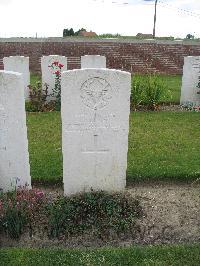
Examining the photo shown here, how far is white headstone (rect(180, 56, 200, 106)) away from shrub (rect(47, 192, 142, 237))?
7.33 meters

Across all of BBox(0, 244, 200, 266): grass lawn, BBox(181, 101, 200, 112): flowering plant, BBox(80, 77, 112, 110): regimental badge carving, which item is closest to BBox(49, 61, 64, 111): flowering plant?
BBox(181, 101, 200, 112): flowering plant

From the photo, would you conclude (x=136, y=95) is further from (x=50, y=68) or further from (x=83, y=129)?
(x=83, y=129)

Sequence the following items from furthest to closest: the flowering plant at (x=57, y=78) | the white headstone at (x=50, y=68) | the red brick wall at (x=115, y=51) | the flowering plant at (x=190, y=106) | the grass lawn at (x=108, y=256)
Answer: the red brick wall at (x=115, y=51), the white headstone at (x=50, y=68), the flowering plant at (x=190, y=106), the flowering plant at (x=57, y=78), the grass lawn at (x=108, y=256)

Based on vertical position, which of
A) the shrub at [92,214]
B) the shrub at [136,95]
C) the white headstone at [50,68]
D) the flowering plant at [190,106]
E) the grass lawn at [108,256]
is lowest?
the grass lawn at [108,256]

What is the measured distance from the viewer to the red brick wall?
20.2 metres

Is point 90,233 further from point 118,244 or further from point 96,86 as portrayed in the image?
point 96,86

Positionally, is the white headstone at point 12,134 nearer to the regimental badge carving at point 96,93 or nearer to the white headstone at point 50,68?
the regimental badge carving at point 96,93

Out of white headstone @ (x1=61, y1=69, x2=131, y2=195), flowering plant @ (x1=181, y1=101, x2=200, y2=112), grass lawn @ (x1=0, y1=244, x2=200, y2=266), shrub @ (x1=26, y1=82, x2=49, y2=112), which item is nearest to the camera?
grass lawn @ (x1=0, y1=244, x2=200, y2=266)

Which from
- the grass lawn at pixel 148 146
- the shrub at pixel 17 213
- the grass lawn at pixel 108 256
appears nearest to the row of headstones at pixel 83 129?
the shrub at pixel 17 213

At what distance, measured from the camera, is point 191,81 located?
11781mm

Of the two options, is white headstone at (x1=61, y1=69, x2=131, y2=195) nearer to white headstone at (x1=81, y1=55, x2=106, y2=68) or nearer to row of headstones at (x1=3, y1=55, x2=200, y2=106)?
row of headstones at (x1=3, y1=55, x2=200, y2=106)

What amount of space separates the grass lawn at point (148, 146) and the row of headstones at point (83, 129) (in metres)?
0.75

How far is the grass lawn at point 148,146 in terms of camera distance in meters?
6.20

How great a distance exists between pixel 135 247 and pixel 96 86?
1978 millimetres
